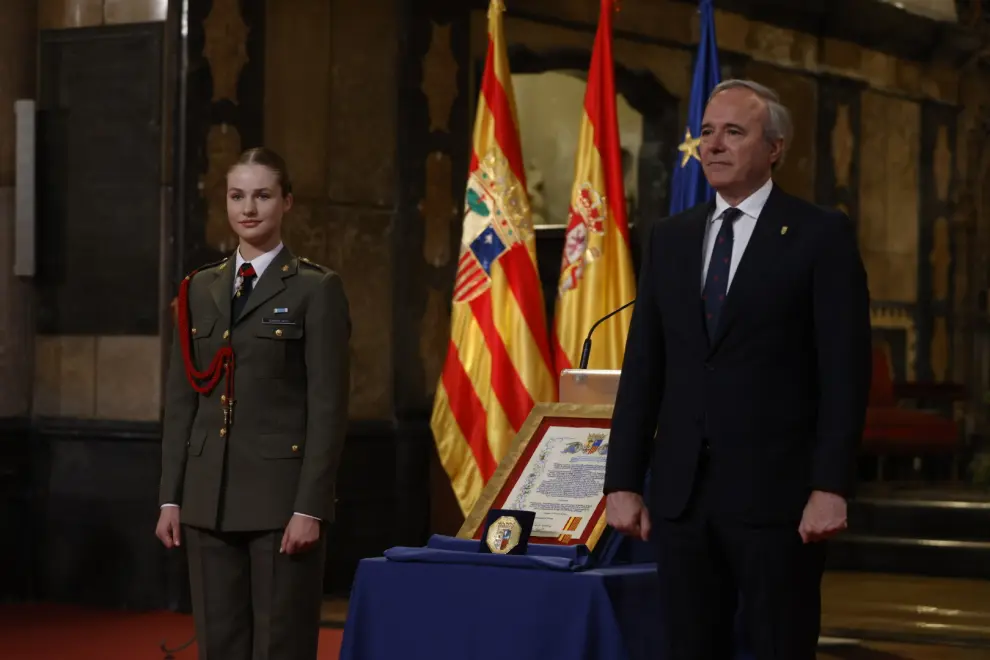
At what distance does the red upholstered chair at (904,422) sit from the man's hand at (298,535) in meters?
6.63

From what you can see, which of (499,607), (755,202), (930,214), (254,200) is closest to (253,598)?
(499,607)

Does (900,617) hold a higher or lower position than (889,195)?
lower

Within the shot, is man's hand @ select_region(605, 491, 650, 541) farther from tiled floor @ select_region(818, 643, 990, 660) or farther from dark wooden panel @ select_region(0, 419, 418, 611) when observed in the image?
dark wooden panel @ select_region(0, 419, 418, 611)

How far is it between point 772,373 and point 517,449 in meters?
1.26

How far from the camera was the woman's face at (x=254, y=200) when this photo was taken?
3188 millimetres

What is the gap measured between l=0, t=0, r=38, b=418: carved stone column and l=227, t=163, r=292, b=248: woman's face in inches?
157

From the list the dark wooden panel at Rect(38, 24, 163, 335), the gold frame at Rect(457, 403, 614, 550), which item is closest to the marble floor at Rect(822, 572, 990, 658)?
the gold frame at Rect(457, 403, 614, 550)

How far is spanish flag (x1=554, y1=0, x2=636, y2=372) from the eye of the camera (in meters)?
6.21

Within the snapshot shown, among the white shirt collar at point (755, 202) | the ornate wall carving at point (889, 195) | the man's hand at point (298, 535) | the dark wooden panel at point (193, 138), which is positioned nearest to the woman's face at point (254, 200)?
the man's hand at point (298, 535)

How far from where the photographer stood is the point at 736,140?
2662 mm

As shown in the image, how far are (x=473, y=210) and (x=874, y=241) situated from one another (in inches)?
192

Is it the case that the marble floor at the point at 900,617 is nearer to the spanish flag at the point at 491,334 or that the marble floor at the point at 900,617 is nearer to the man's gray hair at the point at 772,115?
the spanish flag at the point at 491,334

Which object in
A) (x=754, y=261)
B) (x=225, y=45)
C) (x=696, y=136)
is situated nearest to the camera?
(x=754, y=261)

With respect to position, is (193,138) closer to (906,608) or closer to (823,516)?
(906,608)
